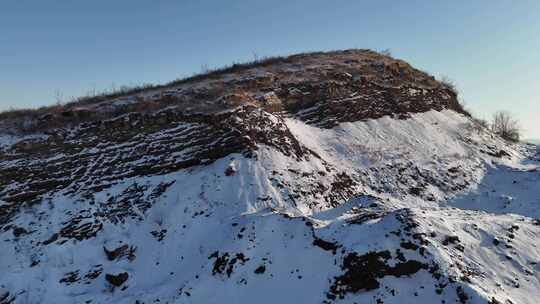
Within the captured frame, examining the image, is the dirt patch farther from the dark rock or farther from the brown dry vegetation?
the brown dry vegetation

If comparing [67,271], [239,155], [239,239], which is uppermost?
[239,155]

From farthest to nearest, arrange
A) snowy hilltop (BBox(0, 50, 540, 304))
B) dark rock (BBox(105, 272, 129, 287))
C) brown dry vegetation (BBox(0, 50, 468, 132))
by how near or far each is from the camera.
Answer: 1. brown dry vegetation (BBox(0, 50, 468, 132))
2. dark rock (BBox(105, 272, 129, 287))
3. snowy hilltop (BBox(0, 50, 540, 304))

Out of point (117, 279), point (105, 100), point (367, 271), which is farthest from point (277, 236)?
point (105, 100)

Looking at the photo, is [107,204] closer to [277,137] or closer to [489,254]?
[277,137]

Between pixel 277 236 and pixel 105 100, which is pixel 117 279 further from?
pixel 105 100

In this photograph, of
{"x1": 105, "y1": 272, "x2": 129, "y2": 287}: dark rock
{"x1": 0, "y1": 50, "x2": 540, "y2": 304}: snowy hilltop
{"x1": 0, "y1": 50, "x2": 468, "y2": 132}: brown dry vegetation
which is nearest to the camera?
{"x1": 0, "y1": 50, "x2": 540, "y2": 304}: snowy hilltop

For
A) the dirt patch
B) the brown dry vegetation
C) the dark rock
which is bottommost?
the dark rock

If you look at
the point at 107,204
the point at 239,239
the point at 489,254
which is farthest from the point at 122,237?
the point at 489,254

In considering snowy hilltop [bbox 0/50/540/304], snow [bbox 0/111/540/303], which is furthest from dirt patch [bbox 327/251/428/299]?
snow [bbox 0/111/540/303]

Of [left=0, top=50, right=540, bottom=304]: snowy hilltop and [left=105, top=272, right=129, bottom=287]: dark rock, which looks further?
[left=105, top=272, right=129, bottom=287]: dark rock
